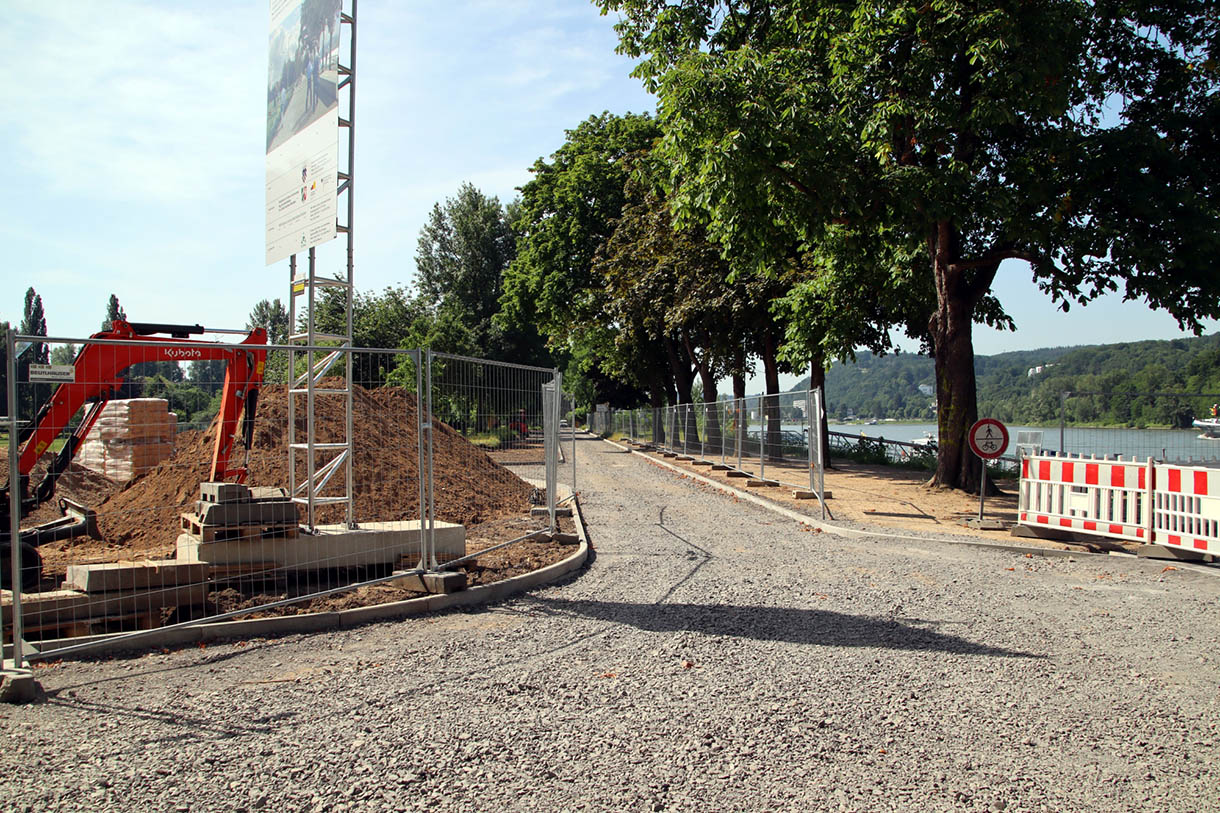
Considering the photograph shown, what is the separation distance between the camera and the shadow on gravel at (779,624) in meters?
5.93

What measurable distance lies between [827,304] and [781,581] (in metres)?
11.1

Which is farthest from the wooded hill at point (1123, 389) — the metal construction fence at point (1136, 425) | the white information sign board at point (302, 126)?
the white information sign board at point (302, 126)

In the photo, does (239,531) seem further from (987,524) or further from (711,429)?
(711,429)

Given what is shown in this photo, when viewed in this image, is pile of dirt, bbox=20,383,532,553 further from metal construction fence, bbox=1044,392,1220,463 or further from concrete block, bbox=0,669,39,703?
metal construction fence, bbox=1044,392,1220,463

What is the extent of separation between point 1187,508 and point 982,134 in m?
7.61

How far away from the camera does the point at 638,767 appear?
12.5 feet

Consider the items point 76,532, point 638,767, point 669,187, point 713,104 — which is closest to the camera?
point 638,767

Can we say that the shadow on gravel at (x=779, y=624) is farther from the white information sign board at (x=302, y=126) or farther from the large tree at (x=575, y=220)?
the large tree at (x=575, y=220)

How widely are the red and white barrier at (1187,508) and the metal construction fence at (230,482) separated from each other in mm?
7468

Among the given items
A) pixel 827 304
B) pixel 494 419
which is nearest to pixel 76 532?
pixel 494 419

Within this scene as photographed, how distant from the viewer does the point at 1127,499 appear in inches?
410

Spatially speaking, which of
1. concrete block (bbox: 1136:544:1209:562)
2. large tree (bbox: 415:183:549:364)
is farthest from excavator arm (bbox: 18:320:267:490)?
large tree (bbox: 415:183:549:364)

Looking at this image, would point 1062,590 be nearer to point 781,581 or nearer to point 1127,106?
point 781,581

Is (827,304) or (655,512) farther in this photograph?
(827,304)
